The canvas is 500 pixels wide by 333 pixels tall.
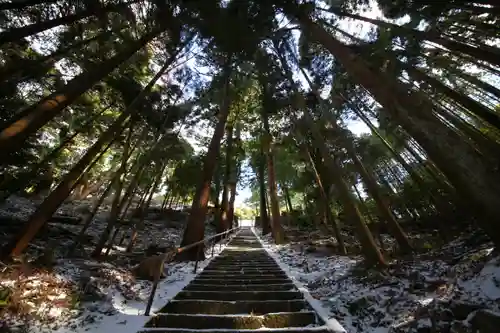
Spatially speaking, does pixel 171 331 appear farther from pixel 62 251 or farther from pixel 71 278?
pixel 62 251

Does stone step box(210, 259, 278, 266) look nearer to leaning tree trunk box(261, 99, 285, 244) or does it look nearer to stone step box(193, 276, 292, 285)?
stone step box(193, 276, 292, 285)

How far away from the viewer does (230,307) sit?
4.40m

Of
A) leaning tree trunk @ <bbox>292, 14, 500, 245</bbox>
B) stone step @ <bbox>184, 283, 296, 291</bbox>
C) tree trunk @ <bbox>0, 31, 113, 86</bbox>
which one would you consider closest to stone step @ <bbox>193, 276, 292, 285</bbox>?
stone step @ <bbox>184, 283, 296, 291</bbox>

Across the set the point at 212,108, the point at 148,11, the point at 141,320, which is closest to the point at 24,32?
the point at 148,11

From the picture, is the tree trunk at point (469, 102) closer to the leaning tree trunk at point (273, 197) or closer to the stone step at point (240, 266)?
the stone step at point (240, 266)

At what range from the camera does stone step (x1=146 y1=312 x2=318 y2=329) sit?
3.73m

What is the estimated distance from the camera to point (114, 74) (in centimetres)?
998

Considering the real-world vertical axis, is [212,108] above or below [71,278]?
above

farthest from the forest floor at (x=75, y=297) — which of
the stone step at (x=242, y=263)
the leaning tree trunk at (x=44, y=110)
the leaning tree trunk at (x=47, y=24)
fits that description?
the leaning tree trunk at (x=47, y=24)

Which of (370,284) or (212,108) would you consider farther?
(212,108)

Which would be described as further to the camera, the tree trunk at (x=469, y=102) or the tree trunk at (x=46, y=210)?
the tree trunk at (x=469, y=102)

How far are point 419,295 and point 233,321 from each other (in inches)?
100

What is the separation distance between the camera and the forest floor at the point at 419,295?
3213mm

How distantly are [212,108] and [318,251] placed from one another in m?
8.07
